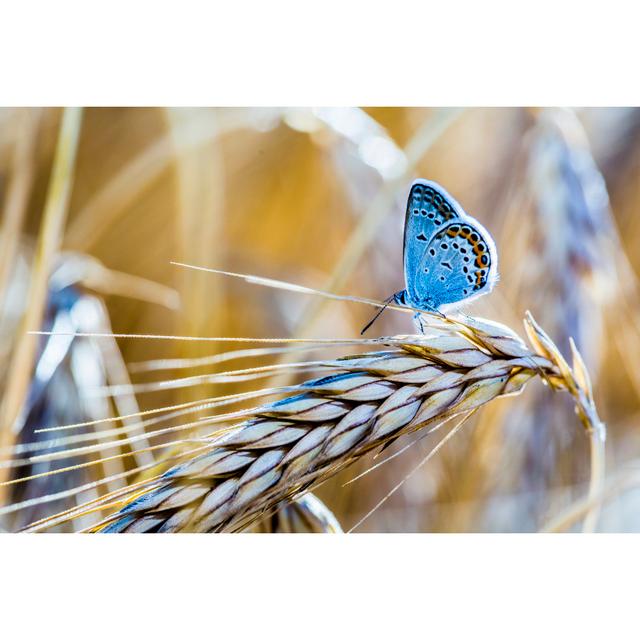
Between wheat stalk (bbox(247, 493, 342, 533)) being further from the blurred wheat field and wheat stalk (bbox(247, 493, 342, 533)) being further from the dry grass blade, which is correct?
the dry grass blade

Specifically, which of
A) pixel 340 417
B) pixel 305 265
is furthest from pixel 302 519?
pixel 305 265

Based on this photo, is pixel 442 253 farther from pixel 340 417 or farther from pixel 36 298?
pixel 36 298

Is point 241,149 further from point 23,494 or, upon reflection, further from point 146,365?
point 23,494
